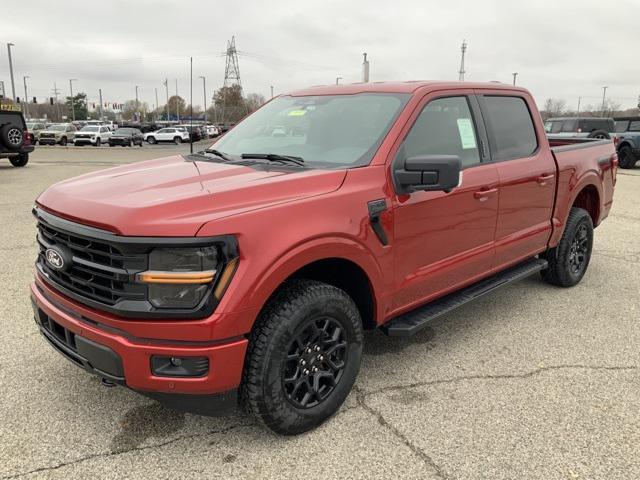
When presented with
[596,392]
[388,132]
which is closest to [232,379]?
[388,132]

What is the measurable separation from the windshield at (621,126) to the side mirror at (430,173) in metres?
20.2

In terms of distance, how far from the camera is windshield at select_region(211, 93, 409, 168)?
322 cm

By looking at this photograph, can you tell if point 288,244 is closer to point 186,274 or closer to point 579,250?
point 186,274

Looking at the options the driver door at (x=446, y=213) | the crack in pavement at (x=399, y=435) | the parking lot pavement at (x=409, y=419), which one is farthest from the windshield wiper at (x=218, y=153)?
the crack in pavement at (x=399, y=435)

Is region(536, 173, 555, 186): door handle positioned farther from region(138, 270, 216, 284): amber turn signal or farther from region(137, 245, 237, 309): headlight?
region(138, 270, 216, 284): amber turn signal

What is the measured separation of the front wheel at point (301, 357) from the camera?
2.54 metres

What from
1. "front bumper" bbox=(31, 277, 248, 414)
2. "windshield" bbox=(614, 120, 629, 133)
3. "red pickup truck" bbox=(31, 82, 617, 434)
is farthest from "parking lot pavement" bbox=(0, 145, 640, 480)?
"windshield" bbox=(614, 120, 629, 133)

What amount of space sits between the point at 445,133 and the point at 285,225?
62.0 inches

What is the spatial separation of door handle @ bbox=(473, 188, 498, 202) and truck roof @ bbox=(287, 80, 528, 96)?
75 centimetres

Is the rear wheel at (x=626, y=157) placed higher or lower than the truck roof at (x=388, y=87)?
lower

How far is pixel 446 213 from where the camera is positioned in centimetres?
340

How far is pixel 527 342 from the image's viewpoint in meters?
4.01

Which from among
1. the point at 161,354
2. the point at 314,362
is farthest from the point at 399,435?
the point at 161,354

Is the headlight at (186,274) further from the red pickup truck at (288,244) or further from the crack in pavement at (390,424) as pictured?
the crack in pavement at (390,424)
